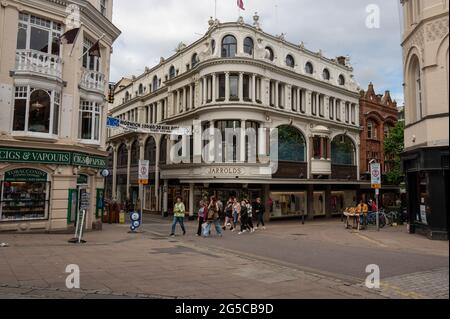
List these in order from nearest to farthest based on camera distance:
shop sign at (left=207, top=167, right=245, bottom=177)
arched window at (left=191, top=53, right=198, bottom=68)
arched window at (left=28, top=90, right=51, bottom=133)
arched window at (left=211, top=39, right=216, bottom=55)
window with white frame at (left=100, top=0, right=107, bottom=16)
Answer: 1. arched window at (left=28, top=90, right=51, bottom=133)
2. window with white frame at (left=100, top=0, right=107, bottom=16)
3. shop sign at (left=207, top=167, right=245, bottom=177)
4. arched window at (left=211, top=39, right=216, bottom=55)
5. arched window at (left=191, top=53, right=198, bottom=68)

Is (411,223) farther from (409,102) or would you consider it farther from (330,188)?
(330,188)

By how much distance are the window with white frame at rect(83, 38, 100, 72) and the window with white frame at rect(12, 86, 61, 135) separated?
9.77 feet

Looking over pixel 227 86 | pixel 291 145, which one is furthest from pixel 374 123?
pixel 227 86

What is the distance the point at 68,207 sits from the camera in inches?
715

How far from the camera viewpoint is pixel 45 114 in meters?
17.7

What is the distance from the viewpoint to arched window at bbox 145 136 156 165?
36.2m

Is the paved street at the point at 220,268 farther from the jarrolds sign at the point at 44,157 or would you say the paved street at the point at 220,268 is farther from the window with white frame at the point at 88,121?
the window with white frame at the point at 88,121

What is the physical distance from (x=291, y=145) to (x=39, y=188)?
18.7m

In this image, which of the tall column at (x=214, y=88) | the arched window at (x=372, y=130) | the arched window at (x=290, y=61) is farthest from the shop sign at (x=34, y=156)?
the arched window at (x=372, y=130)

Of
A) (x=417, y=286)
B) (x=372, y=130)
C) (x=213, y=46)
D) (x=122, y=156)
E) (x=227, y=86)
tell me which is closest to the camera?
(x=417, y=286)

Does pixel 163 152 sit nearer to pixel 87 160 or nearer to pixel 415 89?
pixel 87 160

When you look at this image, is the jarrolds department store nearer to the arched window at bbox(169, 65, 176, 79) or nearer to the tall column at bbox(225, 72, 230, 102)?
the tall column at bbox(225, 72, 230, 102)

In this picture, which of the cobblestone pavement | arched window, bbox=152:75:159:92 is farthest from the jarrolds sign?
arched window, bbox=152:75:159:92
